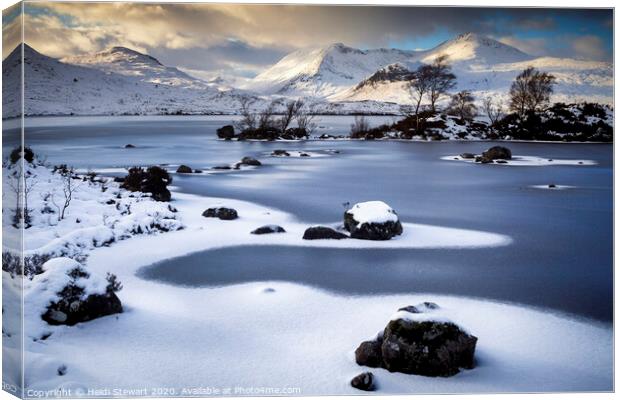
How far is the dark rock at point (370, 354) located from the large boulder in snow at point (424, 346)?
0.01m

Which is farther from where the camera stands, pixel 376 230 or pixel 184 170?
pixel 184 170

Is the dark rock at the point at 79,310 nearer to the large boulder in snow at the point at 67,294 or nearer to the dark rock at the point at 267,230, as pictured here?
the large boulder in snow at the point at 67,294

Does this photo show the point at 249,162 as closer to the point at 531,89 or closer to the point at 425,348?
the point at 531,89

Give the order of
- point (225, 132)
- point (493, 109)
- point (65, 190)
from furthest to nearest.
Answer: point (225, 132) < point (493, 109) < point (65, 190)

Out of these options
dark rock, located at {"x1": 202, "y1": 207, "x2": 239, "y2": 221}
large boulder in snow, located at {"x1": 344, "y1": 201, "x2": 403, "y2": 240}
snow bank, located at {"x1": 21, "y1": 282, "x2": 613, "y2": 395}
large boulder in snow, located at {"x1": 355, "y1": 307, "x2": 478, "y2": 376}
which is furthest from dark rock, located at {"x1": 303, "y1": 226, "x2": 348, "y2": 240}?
large boulder in snow, located at {"x1": 355, "y1": 307, "x2": 478, "y2": 376}

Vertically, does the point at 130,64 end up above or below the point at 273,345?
above

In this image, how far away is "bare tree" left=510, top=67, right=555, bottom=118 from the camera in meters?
7.48

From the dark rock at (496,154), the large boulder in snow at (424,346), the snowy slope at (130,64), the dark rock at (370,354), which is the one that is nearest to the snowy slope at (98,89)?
the snowy slope at (130,64)

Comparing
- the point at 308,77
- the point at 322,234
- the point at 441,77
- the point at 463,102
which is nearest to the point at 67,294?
the point at 322,234

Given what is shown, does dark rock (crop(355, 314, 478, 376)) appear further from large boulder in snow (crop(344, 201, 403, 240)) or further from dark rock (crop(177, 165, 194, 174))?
dark rock (crop(177, 165, 194, 174))

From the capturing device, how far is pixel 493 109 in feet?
30.9

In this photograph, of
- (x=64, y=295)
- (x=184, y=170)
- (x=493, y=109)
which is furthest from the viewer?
(x=184, y=170)

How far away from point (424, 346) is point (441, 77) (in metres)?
5.22

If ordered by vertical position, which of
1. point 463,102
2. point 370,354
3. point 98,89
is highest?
point 463,102
